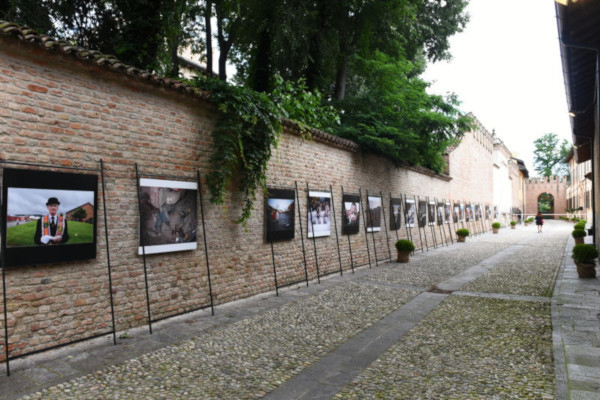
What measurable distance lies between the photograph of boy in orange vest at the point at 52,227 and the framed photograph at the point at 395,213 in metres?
12.2

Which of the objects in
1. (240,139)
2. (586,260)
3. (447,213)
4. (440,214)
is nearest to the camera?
(240,139)

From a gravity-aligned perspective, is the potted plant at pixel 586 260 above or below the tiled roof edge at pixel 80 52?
below

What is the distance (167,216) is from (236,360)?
278 centimetres

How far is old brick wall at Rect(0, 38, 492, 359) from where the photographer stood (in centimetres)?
467

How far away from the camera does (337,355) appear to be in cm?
497

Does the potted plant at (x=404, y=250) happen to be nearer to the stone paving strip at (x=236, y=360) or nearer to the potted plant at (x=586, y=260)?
the potted plant at (x=586, y=260)

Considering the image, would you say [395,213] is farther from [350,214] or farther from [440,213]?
[440,213]

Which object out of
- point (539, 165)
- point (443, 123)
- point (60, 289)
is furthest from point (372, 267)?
point (539, 165)

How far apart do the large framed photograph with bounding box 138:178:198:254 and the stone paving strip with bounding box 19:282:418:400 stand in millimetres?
1638

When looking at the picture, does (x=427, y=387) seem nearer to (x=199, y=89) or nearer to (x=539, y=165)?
(x=199, y=89)

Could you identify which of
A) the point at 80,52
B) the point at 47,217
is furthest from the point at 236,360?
the point at 80,52

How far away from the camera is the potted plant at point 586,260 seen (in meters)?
10.0

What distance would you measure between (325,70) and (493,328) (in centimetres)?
1281

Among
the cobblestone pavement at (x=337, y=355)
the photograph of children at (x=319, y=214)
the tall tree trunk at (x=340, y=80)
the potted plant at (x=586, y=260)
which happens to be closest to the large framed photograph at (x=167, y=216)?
the cobblestone pavement at (x=337, y=355)
